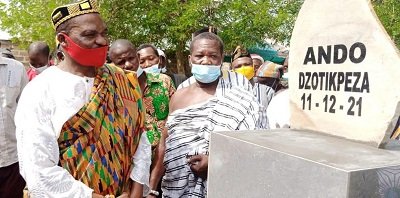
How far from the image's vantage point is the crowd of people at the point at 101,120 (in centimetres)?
188

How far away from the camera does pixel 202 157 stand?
2482 millimetres

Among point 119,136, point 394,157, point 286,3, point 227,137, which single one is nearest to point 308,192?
point 394,157

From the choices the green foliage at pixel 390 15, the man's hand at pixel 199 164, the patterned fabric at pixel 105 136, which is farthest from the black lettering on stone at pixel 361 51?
the green foliage at pixel 390 15

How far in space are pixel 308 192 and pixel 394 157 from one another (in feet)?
0.82

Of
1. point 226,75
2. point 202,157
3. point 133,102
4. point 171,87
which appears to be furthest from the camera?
point 171,87

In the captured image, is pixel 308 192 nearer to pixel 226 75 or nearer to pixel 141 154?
pixel 141 154

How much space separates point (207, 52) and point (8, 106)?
1.44 meters

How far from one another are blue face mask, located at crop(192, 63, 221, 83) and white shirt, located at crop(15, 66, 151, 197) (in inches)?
35.5

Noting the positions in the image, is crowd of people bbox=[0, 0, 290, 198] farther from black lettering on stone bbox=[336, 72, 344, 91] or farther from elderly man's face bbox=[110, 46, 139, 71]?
elderly man's face bbox=[110, 46, 139, 71]

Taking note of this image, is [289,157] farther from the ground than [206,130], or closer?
farther from the ground

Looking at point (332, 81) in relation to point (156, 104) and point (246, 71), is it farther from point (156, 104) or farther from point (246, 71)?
point (246, 71)

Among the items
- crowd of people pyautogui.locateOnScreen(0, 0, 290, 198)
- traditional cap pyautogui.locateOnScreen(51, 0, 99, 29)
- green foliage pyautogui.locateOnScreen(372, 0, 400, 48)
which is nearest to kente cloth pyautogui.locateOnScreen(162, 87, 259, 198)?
crowd of people pyautogui.locateOnScreen(0, 0, 290, 198)

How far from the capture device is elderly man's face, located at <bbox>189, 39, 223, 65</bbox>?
2705 millimetres

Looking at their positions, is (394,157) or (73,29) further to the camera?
(73,29)
